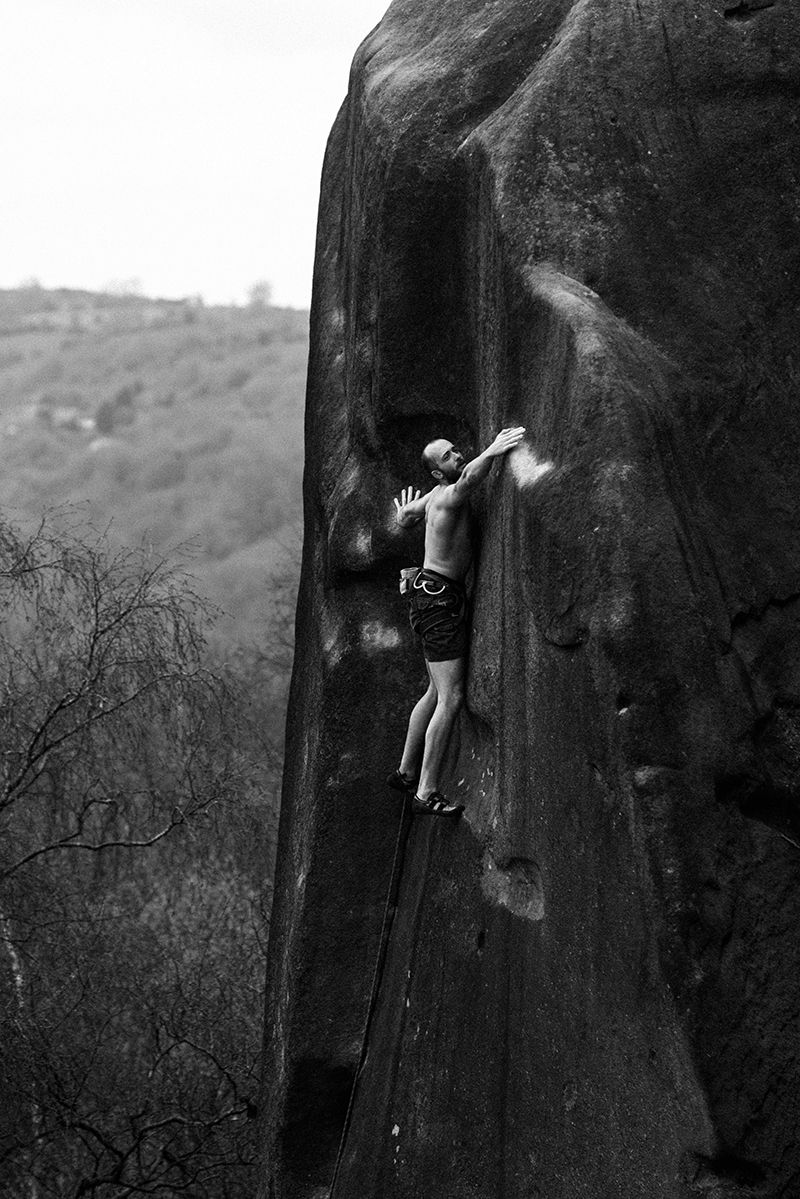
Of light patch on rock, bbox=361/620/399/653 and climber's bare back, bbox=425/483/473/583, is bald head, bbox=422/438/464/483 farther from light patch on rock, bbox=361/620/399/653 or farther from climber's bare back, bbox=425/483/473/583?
light patch on rock, bbox=361/620/399/653

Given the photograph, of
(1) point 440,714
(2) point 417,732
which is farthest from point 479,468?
(2) point 417,732

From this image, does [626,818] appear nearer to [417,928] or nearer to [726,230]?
[417,928]

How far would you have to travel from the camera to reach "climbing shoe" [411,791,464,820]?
919 cm

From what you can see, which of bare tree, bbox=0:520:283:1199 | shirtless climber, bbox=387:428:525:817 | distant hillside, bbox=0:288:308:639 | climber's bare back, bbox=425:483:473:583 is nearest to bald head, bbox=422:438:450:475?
shirtless climber, bbox=387:428:525:817

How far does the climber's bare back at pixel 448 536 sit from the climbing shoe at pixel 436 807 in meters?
1.13

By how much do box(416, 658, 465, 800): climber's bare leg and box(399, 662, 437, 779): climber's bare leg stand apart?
0.05 meters

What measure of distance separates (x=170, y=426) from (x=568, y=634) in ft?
203

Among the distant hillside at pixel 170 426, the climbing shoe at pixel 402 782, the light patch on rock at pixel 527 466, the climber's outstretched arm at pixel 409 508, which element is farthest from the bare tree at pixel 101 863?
the distant hillside at pixel 170 426

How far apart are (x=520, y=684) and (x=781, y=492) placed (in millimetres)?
1481

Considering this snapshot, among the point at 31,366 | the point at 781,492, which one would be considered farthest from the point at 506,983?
the point at 31,366

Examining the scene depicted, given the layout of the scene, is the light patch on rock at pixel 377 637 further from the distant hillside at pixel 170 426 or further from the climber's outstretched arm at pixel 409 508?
the distant hillside at pixel 170 426

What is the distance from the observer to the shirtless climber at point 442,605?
29.8ft

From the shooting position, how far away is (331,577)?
10320 mm

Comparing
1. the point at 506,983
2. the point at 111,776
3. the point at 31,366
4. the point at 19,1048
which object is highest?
the point at 31,366
